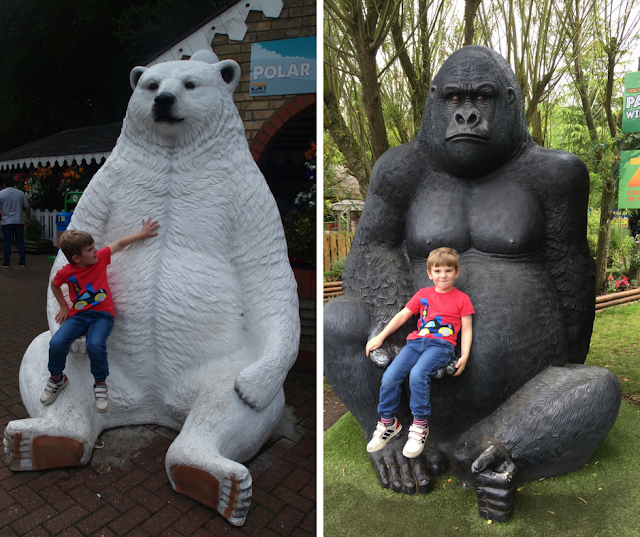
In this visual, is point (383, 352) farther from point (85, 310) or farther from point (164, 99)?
point (164, 99)

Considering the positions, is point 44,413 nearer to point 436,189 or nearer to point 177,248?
point 177,248

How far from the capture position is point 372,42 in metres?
3.43

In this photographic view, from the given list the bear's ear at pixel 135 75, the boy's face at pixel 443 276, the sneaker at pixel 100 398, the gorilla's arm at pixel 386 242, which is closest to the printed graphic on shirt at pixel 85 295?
the sneaker at pixel 100 398

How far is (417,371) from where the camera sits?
6.21 ft

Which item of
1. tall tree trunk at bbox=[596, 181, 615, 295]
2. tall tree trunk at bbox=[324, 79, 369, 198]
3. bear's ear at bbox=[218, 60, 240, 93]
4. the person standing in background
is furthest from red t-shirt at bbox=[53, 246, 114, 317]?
the person standing in background

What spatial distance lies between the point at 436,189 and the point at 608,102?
3.69 m

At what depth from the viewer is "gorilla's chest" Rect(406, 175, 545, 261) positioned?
2107 mm

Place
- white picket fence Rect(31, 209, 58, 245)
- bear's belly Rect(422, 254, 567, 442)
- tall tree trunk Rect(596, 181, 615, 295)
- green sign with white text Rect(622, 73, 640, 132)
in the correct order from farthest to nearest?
white picket fence Rect(31, 209, 58, 245), tall tree trunk Rect(596, 181, 615, 295), green sign with white text Rect(622, 73, 640, 132), bear's belly Rect(422, 254, 567, 442)

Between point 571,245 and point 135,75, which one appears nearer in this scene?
point 571,245

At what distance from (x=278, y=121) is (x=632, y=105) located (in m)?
2.69

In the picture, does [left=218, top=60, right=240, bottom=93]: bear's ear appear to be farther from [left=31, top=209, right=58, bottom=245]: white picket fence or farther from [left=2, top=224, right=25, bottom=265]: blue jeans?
[left=31, top=209, right=58, bottom=245]: white picket fence

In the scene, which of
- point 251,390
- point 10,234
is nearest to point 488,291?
point 251,390

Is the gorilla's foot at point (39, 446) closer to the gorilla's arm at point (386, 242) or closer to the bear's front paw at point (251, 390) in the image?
the bear's front paw at point (251, 390)

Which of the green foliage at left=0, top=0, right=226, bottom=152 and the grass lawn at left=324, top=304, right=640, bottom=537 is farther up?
the green foliage at left=0, top=0, right=226, bottom=152
